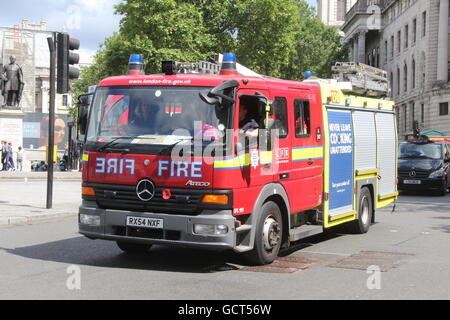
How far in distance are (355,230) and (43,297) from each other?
7.12 meters

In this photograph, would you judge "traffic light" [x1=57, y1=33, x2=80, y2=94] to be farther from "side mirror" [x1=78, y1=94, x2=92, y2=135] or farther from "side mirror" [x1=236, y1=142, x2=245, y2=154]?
"side mirror" [x1=236, y1=142, x2=245, y2=154]

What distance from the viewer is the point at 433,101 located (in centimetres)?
6078

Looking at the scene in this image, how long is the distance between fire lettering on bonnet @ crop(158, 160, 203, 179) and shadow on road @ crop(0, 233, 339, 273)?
1.19m

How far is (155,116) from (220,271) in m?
1.98

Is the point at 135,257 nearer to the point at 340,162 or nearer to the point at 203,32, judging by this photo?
the point at 340,162

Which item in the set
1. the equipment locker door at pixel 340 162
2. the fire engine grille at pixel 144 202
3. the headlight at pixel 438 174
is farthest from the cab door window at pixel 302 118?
the headlight at pixel 438 174

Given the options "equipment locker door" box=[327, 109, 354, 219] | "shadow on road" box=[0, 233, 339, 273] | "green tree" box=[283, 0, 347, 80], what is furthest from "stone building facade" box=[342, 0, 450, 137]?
"shadow on road" box=[0, 233, 339, 273]

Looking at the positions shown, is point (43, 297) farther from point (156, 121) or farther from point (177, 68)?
point (177, 68)

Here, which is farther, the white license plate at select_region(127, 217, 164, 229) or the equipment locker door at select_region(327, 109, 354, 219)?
the equipment locker door at select_region(327, 109, 354, 219)

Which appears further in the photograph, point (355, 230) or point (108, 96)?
point (355, 230)

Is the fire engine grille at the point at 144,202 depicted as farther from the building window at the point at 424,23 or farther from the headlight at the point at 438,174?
the building window at the point at 424,23

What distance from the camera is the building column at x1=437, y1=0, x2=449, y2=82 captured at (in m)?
60.3

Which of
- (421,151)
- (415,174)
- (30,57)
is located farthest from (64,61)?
(30,57)
